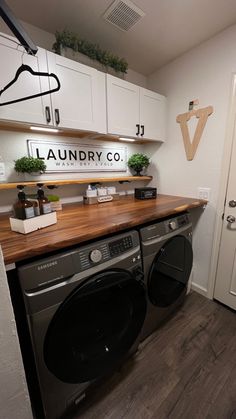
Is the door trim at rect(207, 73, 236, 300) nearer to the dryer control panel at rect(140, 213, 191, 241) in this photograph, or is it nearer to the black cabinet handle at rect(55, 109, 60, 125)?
the dryer control panel at rect(140, 213, 191, 241)

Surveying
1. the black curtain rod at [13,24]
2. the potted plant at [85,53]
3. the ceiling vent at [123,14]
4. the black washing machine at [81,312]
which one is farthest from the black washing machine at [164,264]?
the ceiling vent at [123,14]

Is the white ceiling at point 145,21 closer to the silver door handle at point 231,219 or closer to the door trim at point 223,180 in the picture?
the door trim at point 223,180

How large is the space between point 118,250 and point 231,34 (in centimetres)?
191

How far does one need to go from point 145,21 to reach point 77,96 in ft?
2.50

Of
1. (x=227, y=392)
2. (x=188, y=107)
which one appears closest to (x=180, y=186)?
(x=188, y=107)

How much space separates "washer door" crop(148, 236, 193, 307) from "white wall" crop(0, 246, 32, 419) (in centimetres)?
83

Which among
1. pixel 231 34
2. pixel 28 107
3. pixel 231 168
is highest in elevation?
pixel 231 34

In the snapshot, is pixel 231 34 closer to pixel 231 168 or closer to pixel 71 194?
pixel 231 168

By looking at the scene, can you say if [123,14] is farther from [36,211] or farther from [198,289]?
[198,289]

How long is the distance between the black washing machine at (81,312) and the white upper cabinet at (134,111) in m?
1.06

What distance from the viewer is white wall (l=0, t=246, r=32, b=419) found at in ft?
1.82

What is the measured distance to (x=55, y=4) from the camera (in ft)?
3.84

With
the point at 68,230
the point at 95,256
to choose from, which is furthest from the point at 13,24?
the point at 95,256

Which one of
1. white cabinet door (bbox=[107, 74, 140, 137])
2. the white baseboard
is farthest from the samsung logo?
the white baseboard
